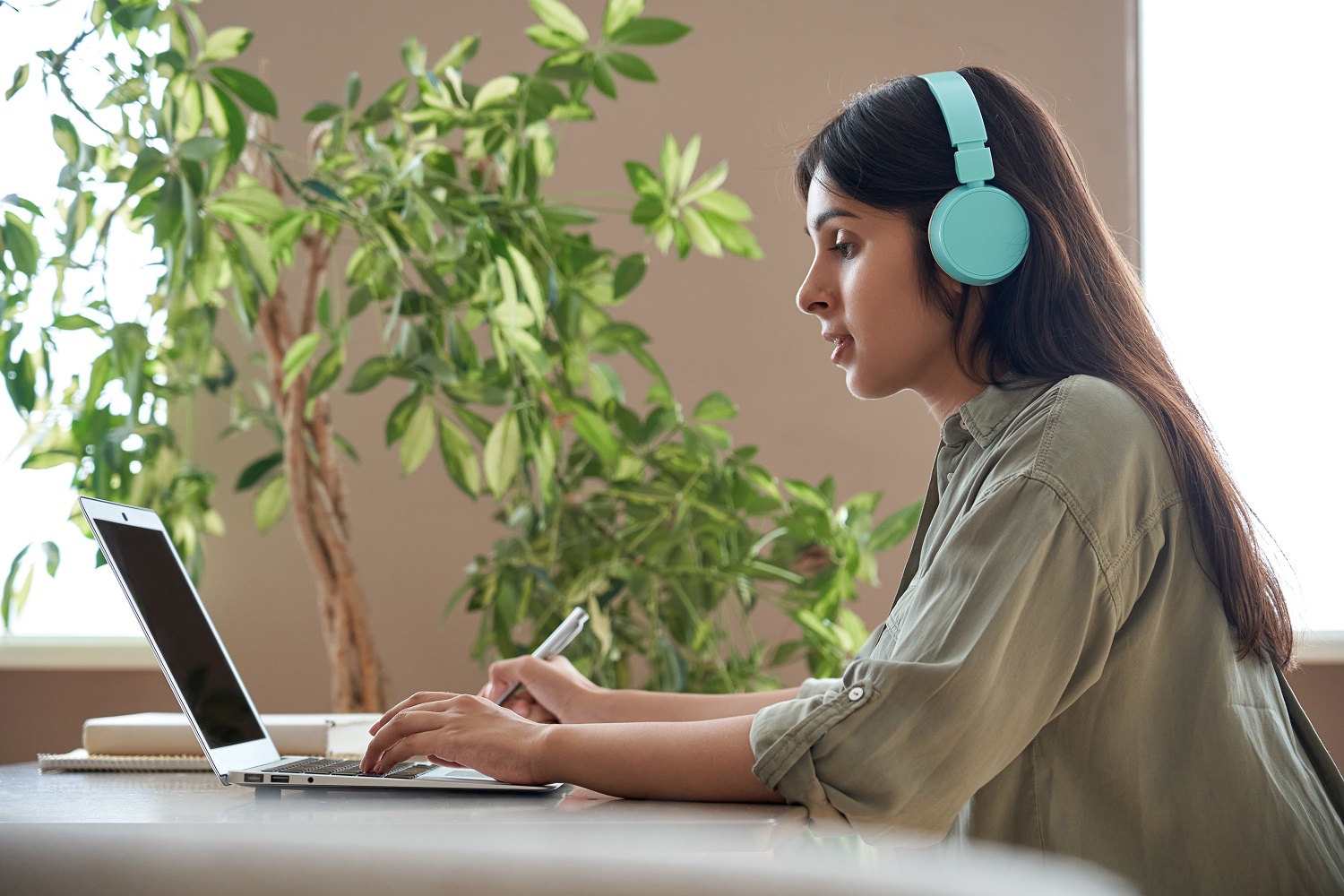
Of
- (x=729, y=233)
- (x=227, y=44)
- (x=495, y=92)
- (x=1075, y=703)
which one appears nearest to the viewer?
(x=1075, y=703)

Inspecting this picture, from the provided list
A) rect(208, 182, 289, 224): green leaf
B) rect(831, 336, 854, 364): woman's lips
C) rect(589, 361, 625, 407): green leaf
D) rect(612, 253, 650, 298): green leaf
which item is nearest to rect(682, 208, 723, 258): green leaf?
rect(612, 253, 650, 298): green leaf

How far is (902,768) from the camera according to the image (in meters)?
0.62

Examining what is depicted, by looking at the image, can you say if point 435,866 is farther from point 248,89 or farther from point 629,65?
point 629,65

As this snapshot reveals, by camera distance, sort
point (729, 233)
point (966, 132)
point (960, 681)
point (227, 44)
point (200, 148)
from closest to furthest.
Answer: point (960, 681), point (966, 132), point (200, 148), point (227, 44), point (729, 233)

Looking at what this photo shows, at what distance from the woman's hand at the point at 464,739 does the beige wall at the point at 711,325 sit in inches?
47.2

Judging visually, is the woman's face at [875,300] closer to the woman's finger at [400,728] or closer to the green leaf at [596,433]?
the woman's finger at [400,728]

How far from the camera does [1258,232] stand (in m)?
1.98

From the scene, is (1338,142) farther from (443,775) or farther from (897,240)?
(443,775)

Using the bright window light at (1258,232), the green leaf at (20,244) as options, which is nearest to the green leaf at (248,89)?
the green leaf at (20,244)

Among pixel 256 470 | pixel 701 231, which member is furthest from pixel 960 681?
pixel 256 470

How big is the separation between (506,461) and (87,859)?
1.01m

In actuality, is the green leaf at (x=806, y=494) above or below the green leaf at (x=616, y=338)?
below

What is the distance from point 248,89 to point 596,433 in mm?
570

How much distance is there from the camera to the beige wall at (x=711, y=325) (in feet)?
6.37
